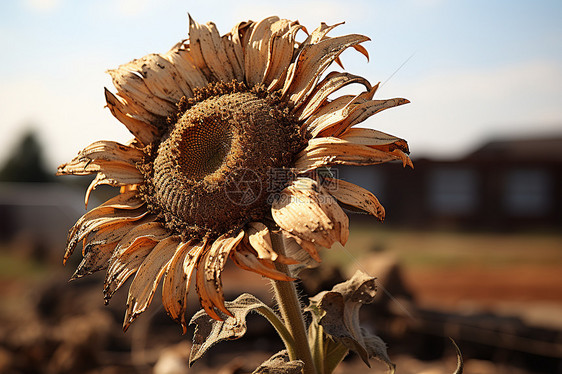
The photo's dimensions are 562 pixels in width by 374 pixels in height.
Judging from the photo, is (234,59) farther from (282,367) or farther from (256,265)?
(282,367)

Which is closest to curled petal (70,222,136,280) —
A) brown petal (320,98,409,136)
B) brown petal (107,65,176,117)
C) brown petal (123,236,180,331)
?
brown petal (123,236,180,331)

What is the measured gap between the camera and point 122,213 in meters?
2.21

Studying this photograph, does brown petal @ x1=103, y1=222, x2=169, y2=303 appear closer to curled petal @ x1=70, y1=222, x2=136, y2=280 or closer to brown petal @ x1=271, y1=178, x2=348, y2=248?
curled petal @ x1=70, y1=222, x2=136, y2=280

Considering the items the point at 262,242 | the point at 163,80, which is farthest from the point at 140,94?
the point at 262,242

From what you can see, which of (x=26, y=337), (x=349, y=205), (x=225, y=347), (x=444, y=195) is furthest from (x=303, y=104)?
(x=444, y=195)

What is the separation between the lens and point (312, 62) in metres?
2.01

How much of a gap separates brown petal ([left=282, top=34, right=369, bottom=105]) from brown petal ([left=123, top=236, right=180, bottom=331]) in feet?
2.72

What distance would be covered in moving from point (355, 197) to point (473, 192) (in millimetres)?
27392

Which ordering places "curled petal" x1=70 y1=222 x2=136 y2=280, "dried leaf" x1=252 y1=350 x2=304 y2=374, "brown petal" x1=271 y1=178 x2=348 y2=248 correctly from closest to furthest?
"brown petal" x1=271 y1=178 x2=348 y2=248
"dried leaf" x1=252 y1=350 x2=304 y2=374
"curled petal" x1=70 y1=222 x2=136 y2=280

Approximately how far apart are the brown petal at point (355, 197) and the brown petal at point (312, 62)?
1.45 feet

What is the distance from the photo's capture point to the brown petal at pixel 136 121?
7.57 ft

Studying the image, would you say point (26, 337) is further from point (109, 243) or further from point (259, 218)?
point (259, 218)

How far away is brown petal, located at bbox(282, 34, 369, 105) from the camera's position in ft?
6.47

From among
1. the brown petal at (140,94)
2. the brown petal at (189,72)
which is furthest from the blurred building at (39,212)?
the brown petal at (189,72)
